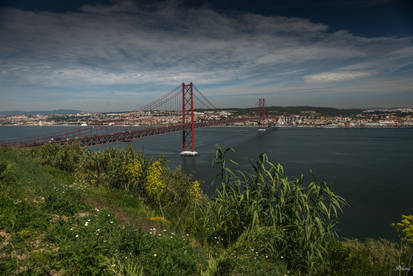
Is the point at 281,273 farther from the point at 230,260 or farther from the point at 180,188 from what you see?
the point at 180,188

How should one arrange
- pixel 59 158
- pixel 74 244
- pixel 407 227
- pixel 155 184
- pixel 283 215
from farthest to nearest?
1. pixel 59 158
2. pixel 155 184
3. pixel 283 215
4. pixel 407 227
5. pixel 74 244

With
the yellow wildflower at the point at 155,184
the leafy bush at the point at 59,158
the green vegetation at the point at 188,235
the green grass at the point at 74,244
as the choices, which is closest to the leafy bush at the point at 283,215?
the green vegetation at the point at 188,235

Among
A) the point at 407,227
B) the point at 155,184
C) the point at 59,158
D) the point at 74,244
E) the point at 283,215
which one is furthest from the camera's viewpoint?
the point at 59,158

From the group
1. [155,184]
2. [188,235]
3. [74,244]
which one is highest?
[74,244]

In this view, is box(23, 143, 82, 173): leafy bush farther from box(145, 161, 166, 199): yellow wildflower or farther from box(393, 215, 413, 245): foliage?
box(393, 215, 413, 245): foliage

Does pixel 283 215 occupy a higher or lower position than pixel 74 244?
lower

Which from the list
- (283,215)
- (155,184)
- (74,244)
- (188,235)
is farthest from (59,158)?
(283,215)

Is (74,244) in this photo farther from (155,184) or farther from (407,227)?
(407,227)

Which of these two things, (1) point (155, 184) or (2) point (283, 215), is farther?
(1) point (155, 184)

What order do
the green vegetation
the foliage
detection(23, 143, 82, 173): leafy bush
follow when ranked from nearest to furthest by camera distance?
1. the green vegetation
2. the foliage
3. detection(23, 143, 82, 173): leafy bush

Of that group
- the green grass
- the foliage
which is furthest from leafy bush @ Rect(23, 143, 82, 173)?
the foliage

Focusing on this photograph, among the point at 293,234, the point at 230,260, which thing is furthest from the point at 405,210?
the point at 230,260
